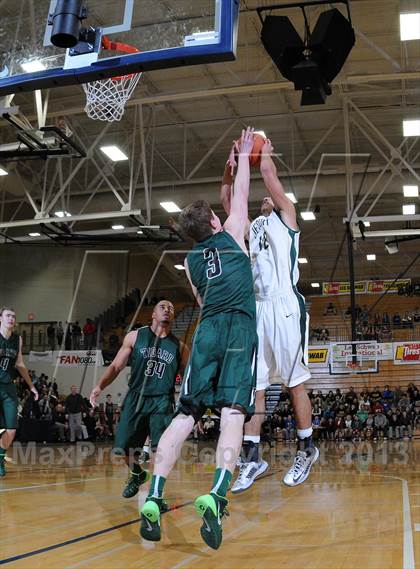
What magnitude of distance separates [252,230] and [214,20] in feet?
4.93

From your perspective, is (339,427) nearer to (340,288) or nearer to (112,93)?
(340,288)

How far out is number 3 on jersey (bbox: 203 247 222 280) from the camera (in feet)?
12.3

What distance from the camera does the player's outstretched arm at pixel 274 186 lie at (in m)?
4.25

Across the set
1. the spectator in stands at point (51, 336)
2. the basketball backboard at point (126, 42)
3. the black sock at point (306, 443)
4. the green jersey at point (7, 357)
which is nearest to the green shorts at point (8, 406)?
the green jersey at point (7, 357)

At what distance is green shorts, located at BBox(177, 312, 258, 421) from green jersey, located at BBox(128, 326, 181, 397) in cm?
218

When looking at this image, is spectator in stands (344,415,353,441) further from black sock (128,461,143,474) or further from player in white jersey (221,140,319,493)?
player in white jersey (221,140,319,493)

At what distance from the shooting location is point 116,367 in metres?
5.58

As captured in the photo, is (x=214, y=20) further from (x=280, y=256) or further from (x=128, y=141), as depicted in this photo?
(x=128, y=141)

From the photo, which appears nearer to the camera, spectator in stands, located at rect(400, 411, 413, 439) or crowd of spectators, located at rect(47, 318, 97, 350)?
spectator in stands, located at rect(400, 411, 413, 439)

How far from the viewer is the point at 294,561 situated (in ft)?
11.7

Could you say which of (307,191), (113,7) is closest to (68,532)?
(113,7)

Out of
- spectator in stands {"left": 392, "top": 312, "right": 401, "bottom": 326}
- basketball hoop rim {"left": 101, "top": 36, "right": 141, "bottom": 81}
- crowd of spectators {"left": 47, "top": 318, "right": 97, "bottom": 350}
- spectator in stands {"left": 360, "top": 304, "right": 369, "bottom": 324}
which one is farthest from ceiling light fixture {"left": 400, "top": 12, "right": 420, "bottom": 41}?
spectator in stands {"left": 392, "top": 312, "right": 401, "bottom": 326}

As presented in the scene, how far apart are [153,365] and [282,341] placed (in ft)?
5.75

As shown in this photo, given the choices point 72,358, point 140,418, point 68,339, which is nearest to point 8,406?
point 140,418
